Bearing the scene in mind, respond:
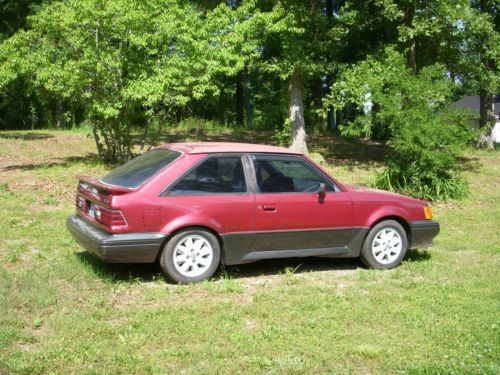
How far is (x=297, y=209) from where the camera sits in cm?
683

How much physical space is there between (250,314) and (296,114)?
12648 millimetres

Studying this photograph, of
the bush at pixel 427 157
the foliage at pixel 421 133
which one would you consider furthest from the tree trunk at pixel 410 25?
the bush at pixel 427 157

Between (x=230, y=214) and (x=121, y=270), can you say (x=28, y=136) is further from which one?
(x=230, y=214)

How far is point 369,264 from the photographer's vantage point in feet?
24.0

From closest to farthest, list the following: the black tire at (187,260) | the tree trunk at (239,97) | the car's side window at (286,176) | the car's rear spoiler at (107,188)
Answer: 1. the car's rear spoiler at (107,188)
2. the black tire at (187,260)
3. the car's side window at (286,176)
4. the tree trunk at (239,97)

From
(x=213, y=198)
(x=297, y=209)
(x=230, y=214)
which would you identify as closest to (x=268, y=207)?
(x=297, y=209)

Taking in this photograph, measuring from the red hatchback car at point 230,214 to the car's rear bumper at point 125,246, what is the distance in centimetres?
1

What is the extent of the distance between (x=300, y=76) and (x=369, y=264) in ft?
36.7

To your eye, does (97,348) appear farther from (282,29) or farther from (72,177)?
(282,29)

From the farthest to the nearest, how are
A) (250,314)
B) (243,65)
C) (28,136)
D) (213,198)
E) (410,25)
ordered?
(28,136)
(410,25)
(243,65)
(213,198)
(250,314)

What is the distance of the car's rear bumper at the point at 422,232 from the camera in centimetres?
755

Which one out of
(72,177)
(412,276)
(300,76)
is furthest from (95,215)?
(300,76)

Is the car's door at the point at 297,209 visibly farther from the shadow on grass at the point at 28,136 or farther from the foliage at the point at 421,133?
the shadow on grass at the point at 28,136

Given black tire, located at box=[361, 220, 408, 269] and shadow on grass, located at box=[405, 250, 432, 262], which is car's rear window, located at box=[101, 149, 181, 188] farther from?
shadow on grass, located at box=[405, 250, 432, 262]
